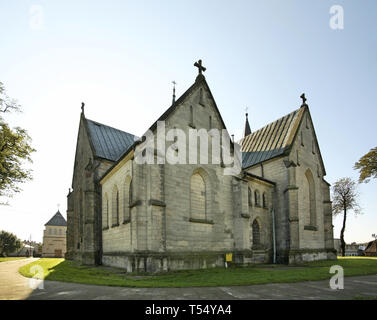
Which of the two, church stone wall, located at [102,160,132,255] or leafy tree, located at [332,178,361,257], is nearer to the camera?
church stone wall, located at [102,160,132,255]

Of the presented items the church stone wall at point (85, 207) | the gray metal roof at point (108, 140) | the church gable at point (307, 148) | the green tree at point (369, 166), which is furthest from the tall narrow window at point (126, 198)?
the green tree at point (369, 166)

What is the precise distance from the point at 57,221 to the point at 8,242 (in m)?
12.1

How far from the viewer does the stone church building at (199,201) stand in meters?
17.2

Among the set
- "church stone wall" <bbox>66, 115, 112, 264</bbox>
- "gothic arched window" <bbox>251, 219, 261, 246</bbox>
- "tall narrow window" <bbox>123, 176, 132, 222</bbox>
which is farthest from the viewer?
"gothic arched window" <bbox>251, 219, 261, 246</bbox>

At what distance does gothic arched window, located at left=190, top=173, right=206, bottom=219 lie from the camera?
19750mm

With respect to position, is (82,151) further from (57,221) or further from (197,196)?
(57,221)

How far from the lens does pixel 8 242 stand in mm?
68062

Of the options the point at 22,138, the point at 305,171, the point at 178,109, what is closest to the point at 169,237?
the point at 178,109

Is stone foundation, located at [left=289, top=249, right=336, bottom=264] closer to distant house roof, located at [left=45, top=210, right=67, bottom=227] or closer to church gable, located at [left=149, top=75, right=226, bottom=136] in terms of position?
church gable, located at [left=149, top=75, right=226, bottom=136]

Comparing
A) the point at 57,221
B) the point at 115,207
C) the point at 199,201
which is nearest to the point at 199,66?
the point at 199,201

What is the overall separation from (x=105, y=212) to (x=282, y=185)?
16947 mm

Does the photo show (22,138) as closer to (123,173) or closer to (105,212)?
(105,212)

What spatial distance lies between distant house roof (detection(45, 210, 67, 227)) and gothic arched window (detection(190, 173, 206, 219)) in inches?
2318

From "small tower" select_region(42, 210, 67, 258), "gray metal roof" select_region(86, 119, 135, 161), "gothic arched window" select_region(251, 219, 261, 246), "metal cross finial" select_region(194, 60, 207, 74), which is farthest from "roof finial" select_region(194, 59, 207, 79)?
"small tower" select_region(42, 210, 67, 258)
